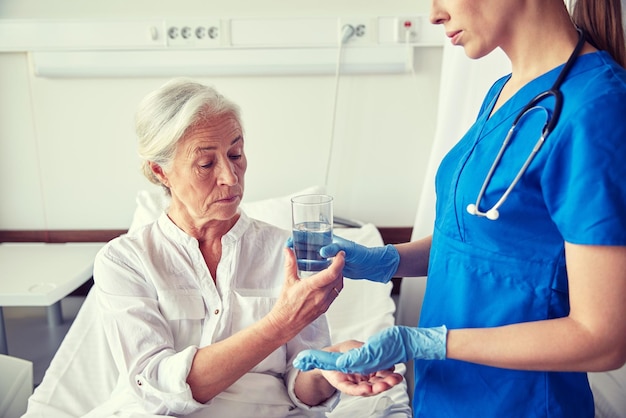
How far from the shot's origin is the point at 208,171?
4.78 ft

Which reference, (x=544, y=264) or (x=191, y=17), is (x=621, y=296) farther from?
(x=191, y=17)

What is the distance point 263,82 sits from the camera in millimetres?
2621

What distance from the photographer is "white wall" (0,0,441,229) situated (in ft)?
8.37

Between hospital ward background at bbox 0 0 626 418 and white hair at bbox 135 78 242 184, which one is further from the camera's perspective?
hospital ward background at bbox 0 0 626 418

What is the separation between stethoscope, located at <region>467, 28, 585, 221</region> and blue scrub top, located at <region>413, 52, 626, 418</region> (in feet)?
0.04

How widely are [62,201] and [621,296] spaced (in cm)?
246

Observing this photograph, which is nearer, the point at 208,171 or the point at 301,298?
the point at 301,298

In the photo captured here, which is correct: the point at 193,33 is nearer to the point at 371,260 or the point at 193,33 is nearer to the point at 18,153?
the point at 18,153

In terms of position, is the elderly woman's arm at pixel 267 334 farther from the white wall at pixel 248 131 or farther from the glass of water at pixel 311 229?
the white wall at pixel 248 131

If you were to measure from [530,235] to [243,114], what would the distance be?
5.86 ft

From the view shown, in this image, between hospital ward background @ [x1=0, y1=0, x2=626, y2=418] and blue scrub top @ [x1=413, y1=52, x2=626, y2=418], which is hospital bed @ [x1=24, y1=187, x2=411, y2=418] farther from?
blue scrub top @ [x1=413, y1=52, x2=626, y2=418]

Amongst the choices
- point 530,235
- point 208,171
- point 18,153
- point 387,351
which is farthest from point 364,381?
point 18,153

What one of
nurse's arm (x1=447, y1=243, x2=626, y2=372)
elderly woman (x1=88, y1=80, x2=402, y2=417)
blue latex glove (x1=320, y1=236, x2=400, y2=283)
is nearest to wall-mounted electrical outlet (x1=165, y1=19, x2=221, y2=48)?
elderly woman (x1=88, y1=80, x2=402, y2=417)

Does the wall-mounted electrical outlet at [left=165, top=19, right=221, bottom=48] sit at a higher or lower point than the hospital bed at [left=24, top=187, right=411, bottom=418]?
higher
